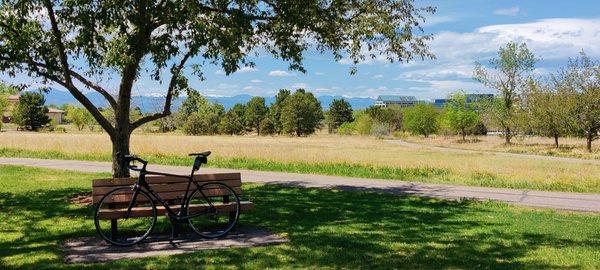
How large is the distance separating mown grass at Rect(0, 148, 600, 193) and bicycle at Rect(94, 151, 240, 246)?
1101 centimetres

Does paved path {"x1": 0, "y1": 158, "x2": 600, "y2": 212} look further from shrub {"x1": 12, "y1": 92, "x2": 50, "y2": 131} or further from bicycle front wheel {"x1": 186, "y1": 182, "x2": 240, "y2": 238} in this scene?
shrub {"x1": 12, "y1": 92, "x2": 50, "y2": 131}

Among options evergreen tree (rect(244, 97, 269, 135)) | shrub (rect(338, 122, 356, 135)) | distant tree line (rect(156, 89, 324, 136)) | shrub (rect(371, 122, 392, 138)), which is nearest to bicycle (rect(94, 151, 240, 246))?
distant tree line (rect(156, 89, 324, 136))

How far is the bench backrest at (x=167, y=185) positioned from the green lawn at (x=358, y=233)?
0.93 meters

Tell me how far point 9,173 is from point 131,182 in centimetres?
1199

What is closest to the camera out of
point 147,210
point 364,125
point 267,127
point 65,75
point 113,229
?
point 113,229

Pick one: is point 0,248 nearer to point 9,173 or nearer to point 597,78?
point 9,173

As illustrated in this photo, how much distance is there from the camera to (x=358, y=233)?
27.9ft

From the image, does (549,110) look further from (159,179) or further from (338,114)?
(338,114)

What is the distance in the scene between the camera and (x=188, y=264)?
630 cm

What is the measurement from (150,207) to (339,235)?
2.84 metres

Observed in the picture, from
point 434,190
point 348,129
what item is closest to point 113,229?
point 434,190

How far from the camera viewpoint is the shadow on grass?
6.54 metres

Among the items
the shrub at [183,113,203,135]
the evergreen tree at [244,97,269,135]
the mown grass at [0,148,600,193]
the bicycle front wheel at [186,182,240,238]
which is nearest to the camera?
the bicycle front wheel at [186,182,240,238]

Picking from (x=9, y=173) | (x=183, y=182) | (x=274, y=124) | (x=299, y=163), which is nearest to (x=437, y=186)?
(x=299, y=163)
